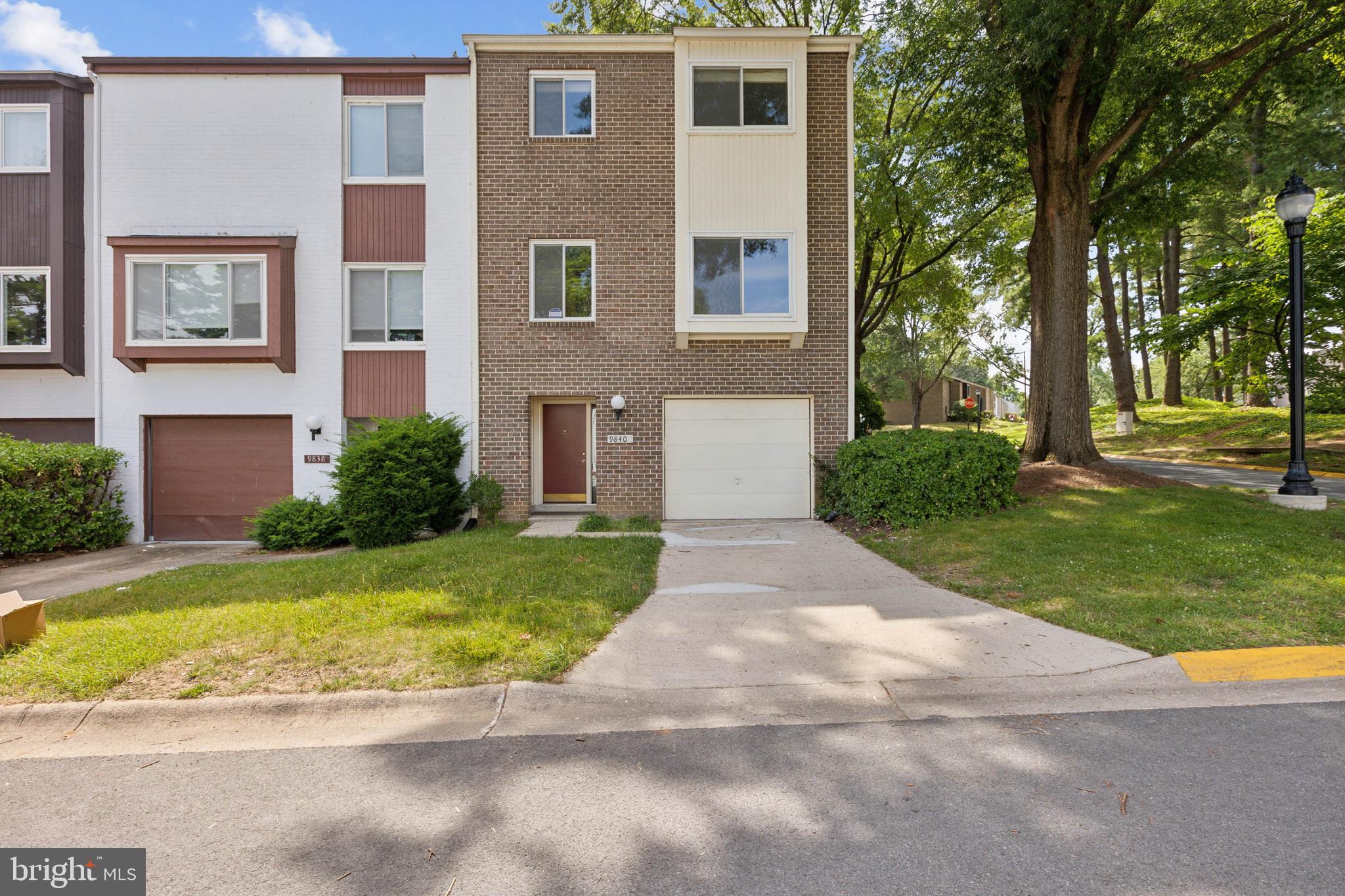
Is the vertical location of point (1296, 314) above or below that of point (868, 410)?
above

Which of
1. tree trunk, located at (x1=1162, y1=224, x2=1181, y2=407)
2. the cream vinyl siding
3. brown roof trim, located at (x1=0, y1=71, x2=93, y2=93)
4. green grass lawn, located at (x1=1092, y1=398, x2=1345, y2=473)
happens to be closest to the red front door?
the cream vinyl siding

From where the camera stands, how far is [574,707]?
3801 millimetres

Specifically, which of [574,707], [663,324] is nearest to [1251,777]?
[574,707]

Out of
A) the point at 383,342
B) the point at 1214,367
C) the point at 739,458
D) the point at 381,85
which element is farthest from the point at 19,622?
the point at 1214,367

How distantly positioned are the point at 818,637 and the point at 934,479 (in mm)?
4758

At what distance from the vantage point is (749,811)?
279 cm

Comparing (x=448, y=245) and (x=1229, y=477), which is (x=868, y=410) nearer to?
(x=1229, y=477)

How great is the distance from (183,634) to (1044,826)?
5.60 metres

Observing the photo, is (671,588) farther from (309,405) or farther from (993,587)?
(309,405)

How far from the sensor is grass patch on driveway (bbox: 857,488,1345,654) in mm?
4730

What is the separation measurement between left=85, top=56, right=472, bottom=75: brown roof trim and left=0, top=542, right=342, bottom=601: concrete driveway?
837 cm

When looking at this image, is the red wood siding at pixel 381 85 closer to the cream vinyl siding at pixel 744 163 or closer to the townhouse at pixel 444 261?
the townhouse at pixel 444 261

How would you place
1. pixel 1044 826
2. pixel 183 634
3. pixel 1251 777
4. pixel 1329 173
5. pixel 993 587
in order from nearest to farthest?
pixel 1044 826 < pixel 1251 777 < pixel 183 634 < pixel 993 587 < pixel 1329 173

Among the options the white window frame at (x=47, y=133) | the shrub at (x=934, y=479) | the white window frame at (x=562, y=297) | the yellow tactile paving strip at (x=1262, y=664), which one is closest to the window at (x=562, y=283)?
the white window frame at (x=562, y=297)
